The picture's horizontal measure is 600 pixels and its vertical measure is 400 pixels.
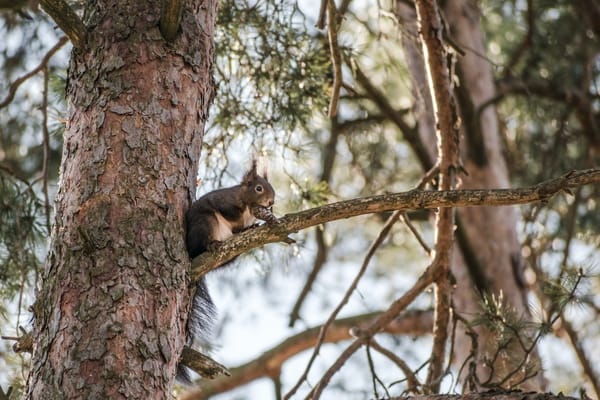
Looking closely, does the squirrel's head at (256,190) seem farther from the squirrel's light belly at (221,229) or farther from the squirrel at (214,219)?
the squirrel's light belly at (221,229)

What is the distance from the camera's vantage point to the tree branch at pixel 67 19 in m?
2.20

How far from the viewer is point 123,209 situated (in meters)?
2.03

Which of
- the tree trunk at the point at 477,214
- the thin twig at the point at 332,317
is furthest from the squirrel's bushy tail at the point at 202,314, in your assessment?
the tree trunk at the point at 477,214

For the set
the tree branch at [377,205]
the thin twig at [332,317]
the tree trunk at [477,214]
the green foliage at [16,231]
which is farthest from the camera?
the tree trunk at [477,214]

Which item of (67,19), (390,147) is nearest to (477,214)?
(390,147)

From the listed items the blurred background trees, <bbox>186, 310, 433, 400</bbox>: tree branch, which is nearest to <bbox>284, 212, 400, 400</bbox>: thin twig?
the blurred background trees

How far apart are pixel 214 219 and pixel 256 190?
23.9 inches

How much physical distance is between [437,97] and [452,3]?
2.49 m

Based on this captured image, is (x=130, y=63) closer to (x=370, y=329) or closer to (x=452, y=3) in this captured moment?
(x=370, y=329)

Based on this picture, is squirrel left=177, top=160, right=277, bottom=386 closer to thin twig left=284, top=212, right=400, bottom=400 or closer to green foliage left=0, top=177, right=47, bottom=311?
thin twig left=284, top=212, right=400, bottom=400

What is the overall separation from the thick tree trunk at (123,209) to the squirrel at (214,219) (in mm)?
149

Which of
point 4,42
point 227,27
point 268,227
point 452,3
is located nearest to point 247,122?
point 227,27

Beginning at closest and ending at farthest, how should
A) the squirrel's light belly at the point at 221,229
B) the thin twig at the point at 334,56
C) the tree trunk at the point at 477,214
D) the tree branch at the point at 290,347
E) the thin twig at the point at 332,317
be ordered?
the squirrel's light belly at the point at 221,229 < the thin twig at the point at 332,317 < the thin twig at the point at 334,56 < the tree trunk at the point at 477,214 < the tree branch at the point at 290,347

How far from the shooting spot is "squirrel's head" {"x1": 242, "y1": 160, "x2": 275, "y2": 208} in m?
3.08
